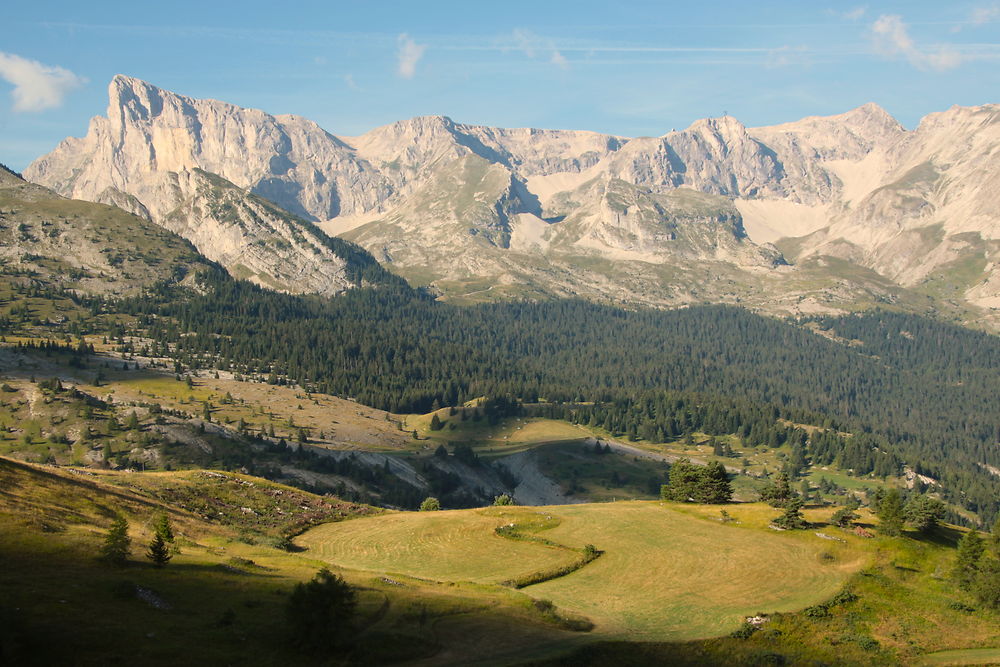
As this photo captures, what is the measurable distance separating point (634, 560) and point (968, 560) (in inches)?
1342

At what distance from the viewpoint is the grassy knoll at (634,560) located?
216ft

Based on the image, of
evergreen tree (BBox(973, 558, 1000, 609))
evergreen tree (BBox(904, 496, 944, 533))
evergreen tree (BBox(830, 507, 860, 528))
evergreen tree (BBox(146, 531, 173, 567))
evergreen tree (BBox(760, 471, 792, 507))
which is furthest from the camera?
evergreen tree (BBox(760, 471, 792, 507))

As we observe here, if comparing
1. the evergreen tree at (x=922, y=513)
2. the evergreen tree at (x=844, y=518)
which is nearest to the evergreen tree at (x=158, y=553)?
the evergreen tree at (x=844, y=518)

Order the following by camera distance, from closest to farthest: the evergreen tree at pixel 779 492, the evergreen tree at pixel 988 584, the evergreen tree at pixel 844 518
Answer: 1. the evergreen tree at pixel 988 584
2. the evergreen tree at pixel 844 518
3. the evergreen tree at pixel 779 492

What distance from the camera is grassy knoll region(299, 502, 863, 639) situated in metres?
65.8

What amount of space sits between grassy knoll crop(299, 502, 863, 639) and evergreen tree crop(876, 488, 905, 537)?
5.66 meters

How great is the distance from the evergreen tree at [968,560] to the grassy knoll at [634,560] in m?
9.27

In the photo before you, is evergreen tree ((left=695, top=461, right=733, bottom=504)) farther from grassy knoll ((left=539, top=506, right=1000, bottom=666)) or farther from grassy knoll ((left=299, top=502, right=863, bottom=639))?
grassy knoll ((left=539, top=506, right=1000, bottom=666))

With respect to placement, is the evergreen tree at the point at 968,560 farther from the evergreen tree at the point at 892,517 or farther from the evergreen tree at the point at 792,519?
the evergreen tree at the point at 792,519

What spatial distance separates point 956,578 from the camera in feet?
249

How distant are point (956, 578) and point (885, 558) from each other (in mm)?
7059

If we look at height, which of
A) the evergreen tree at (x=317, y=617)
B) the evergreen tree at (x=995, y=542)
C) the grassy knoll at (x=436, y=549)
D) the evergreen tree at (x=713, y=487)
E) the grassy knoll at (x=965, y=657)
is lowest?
the grassy knoll at (x=436, y=549)

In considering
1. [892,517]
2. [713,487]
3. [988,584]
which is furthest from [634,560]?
[713,487]

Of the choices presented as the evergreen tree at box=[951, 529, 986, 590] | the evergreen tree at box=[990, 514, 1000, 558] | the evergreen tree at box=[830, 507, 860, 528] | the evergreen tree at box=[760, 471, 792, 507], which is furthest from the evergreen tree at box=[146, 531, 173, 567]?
the evergreen tree at box=[990, 514, 1000, 558]
